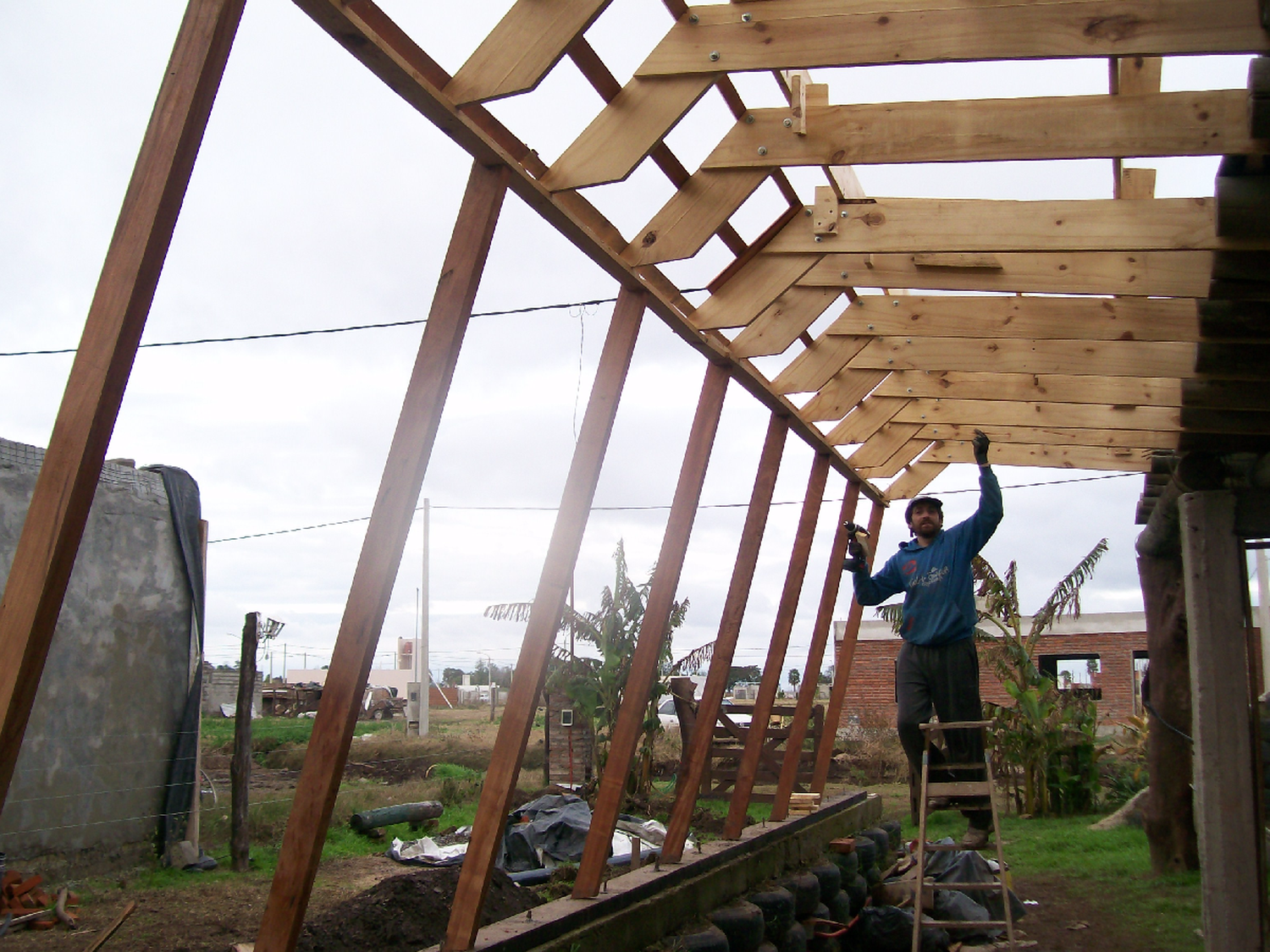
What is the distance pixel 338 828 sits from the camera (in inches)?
424

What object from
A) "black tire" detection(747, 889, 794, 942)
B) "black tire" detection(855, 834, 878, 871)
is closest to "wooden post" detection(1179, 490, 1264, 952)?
"black tire" detection(747, 889, 794, 942)

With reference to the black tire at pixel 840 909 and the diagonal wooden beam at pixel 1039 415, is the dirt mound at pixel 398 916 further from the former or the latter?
the diagonal wooden beam at pixel 1039 415

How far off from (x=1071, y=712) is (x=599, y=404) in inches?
490

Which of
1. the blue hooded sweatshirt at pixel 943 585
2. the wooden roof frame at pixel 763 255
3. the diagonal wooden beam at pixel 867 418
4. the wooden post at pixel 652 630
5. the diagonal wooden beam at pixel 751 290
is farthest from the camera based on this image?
the diagonal wooden beam at pixel 867 418

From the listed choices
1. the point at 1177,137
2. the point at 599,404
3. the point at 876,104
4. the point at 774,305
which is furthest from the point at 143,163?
the point at 774,305

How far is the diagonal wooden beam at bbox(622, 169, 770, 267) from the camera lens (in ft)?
16.9

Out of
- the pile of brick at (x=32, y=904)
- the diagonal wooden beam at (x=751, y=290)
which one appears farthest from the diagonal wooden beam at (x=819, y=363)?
the pile of brick at (x=32, y=904)

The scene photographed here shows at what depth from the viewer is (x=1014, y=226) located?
5363mm

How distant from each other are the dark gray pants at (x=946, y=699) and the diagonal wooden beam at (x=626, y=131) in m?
4.29

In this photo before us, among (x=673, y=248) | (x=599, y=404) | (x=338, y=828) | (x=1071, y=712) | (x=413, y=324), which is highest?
(x=413, y=324)

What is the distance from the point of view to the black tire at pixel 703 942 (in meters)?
5.66

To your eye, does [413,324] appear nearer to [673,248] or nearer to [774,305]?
[774,305]

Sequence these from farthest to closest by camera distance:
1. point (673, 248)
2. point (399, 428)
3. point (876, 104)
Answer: point (673, 248) < point (876, 104) < point (399, 428)

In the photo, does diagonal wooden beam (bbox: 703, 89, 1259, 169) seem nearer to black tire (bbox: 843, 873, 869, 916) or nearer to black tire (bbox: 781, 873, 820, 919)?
black tire (bbox: 781, 873, 820, 919)
